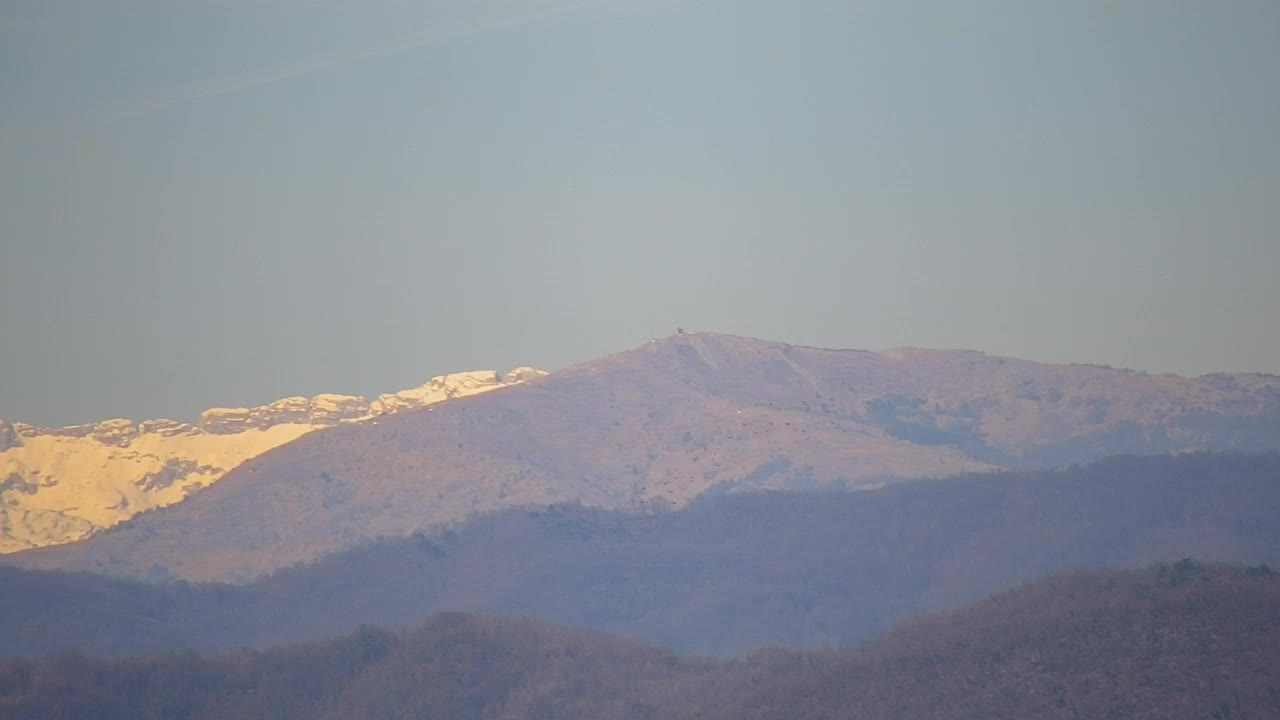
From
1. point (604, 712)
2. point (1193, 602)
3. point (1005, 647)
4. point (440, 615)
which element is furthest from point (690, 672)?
point (1193, 602)

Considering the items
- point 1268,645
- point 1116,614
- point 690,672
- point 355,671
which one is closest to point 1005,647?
point 1116,614

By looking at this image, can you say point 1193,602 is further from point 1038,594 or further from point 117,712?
point 117,712

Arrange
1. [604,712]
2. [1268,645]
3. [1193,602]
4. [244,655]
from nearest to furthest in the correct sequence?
[1268,645], [1193,602], [604,712], [244,655]

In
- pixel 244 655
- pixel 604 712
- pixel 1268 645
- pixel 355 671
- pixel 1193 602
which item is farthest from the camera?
pixel 244 655

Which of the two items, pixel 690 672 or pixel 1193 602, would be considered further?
pixel 690 672

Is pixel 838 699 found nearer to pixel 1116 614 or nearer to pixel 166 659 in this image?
pixel 1116 614

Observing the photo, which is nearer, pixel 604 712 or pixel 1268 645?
pixel 1268 645
